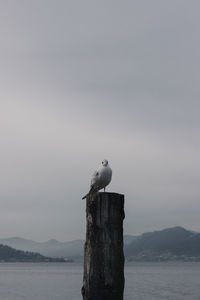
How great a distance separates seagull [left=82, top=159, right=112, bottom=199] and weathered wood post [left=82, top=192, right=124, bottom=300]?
163 centimetres

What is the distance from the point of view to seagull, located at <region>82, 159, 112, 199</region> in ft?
33.9

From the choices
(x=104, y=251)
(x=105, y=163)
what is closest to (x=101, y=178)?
(x=105, y=163)

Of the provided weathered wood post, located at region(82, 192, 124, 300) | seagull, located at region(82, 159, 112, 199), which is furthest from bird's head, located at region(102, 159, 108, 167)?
weathered wood post, located at region(82, 192, 124, 300)

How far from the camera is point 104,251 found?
8477mm

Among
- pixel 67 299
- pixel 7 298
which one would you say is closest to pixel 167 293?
pixel 67 299

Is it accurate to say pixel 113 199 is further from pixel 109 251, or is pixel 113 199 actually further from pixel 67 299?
pixel 67 299

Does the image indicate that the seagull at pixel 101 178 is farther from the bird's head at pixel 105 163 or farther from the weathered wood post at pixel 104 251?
the weathered wood post at pixel 104 251

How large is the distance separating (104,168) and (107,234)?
2.28m

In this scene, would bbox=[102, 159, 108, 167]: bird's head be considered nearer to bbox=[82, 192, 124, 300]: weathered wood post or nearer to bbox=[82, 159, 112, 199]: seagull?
bbox=[82, 159, 112, 199]: seagull

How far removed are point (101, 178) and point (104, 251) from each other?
2159 mm

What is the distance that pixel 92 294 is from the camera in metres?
8.41

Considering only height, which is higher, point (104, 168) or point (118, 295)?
point (104, 168)

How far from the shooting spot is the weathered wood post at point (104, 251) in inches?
331

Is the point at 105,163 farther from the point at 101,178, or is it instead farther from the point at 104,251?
the point at 104,251
